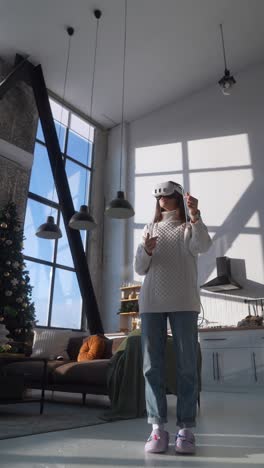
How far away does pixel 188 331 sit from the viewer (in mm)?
1721

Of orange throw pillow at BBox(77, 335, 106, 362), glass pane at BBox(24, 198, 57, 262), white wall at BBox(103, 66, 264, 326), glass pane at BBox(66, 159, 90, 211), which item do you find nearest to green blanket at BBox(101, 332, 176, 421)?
orange throw pillow at BBox(77, 335, 106, 362)

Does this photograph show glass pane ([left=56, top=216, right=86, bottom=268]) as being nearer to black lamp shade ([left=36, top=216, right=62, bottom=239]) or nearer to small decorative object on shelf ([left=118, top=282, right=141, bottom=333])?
small decorative object on shelf ([left=118, top=282, right=141, bottom=333])

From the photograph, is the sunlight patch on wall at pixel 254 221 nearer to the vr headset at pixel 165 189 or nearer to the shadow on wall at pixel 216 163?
the shadow on wall at pixel 216 163

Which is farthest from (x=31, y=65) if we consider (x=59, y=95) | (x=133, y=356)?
(x=133, y=356)

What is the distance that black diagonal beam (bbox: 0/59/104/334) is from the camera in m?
6.67

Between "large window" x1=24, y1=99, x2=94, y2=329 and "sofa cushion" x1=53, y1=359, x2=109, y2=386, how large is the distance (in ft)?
11.9

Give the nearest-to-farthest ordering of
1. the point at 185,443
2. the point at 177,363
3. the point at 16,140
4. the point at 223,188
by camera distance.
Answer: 1. the point at 185,443
2. the point at 177,363
3. the point at 16,140
4. the point at 223,188

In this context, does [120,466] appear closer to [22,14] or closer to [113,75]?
[22,14]

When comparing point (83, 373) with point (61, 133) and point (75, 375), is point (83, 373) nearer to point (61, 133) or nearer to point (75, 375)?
point (75, 375)

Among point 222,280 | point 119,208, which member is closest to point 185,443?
point 119,208

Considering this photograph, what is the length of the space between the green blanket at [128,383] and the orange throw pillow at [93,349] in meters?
0.71

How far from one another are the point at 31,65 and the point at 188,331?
7102 millimetres

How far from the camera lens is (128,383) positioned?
9.53 feet

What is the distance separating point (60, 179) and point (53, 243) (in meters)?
1.44
